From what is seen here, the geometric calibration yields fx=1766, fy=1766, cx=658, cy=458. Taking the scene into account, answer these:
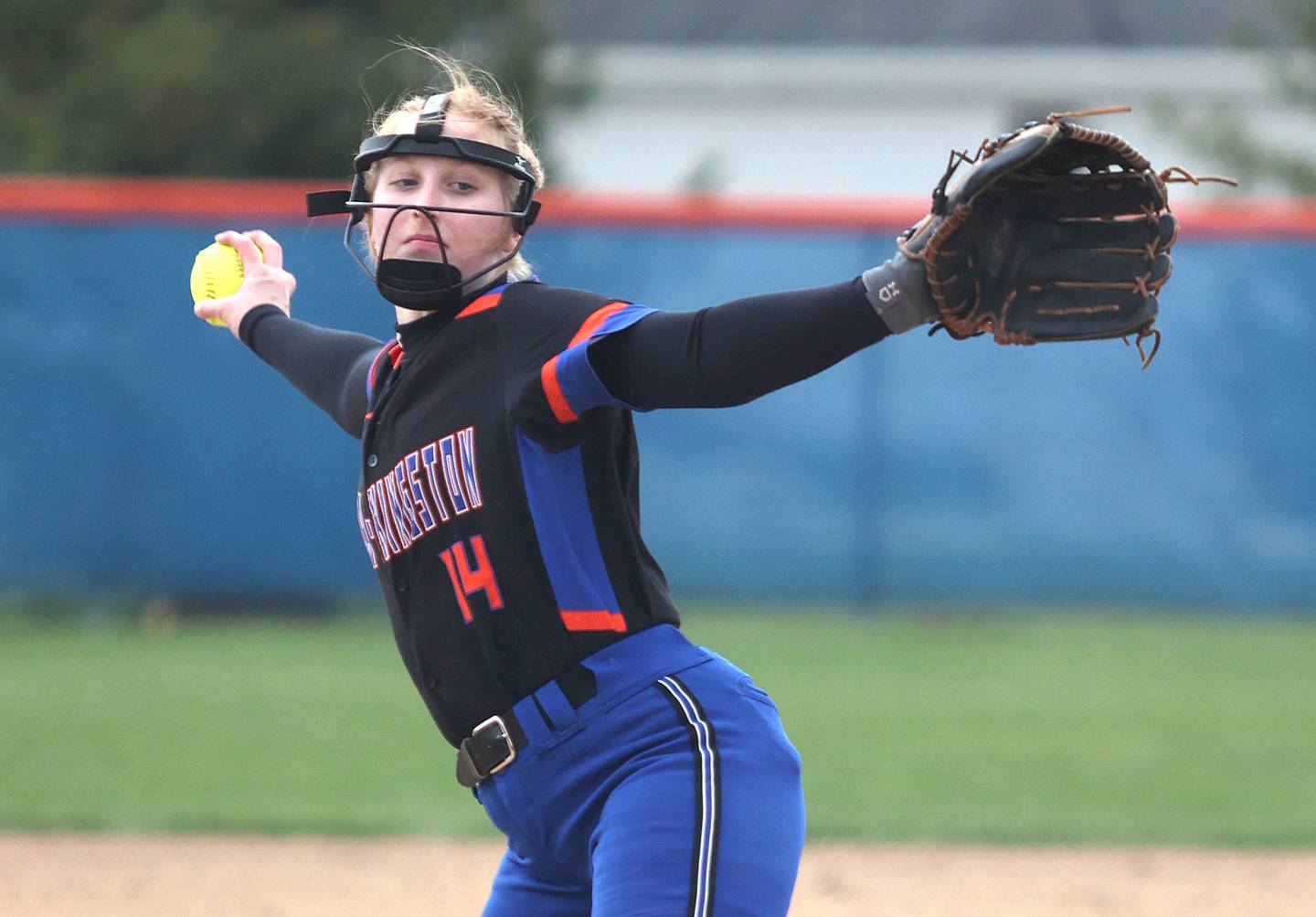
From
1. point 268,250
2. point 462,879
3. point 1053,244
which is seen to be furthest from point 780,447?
point 1053,244

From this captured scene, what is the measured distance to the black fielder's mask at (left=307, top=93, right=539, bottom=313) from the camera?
2508mm

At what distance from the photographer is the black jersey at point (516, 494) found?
229cm

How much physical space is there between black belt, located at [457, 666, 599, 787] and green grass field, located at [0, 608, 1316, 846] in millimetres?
3015

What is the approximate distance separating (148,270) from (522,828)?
24.0 feet

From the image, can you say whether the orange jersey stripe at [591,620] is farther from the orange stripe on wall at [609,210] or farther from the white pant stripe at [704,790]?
the orange stripe on wall at [609,210]

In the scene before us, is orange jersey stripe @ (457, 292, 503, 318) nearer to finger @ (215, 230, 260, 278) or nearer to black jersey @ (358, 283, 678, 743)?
black jersey @ (358, 283, 678, 743)

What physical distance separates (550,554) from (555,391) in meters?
0.23

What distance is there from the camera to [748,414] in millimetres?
9250

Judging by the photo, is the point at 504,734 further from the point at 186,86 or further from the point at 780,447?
the point at 186,86

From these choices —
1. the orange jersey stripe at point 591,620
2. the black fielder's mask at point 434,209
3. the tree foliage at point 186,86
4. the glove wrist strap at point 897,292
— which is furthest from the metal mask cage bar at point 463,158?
the tree foliage at point 186,86

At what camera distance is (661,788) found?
231 centimetres

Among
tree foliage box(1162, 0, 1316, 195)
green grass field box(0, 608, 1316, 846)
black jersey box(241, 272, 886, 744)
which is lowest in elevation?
green grass field box(0, 608, 1316, 846)

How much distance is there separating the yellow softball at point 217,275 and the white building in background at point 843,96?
40.0 feet

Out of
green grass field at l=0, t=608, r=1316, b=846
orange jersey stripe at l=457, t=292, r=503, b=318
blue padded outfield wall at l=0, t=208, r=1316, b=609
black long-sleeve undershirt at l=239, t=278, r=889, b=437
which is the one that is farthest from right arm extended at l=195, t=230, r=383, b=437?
blue padded outfield wall at l=0, t=208, r=1316, b=609
